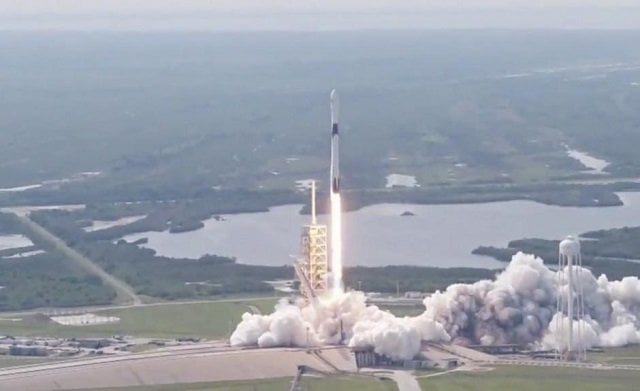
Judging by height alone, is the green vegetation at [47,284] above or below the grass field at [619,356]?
above

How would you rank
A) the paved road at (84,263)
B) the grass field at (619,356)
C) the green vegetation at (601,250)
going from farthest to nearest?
the green vegetation at (601,250), the paved road at (84,263), the grass field at (619,356)

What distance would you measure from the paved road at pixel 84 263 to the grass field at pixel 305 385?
58.4 ft

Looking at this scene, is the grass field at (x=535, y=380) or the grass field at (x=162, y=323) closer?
the grass field at (x=535, y=380)

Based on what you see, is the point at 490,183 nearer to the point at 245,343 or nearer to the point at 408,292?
the point at 408,292

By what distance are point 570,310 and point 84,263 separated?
97.1 ft

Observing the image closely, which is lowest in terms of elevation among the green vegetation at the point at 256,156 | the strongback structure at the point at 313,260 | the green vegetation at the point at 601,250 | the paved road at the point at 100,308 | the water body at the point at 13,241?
the paved road at the point at 100,308

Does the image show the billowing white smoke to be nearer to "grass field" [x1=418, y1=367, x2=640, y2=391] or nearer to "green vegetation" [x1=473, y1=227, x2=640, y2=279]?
"grass field" [x1=418, y1=367, x2=640, y2=391]

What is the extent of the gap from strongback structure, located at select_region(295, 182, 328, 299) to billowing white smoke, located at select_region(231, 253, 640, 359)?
0.73 m

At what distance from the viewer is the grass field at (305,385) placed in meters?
61.9

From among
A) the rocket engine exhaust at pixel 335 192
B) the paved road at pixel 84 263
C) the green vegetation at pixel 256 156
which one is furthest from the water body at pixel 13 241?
the rocket engine exhaust at pixel 335 192

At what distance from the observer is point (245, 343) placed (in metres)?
68.8

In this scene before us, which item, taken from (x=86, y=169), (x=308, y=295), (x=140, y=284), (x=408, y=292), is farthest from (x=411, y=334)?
(x=86, y=169)

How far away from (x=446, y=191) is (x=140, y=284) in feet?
109

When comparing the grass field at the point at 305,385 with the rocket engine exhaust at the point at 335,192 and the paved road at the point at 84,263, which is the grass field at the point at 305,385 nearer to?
the rocket engine exhaust at the point at 335,192
